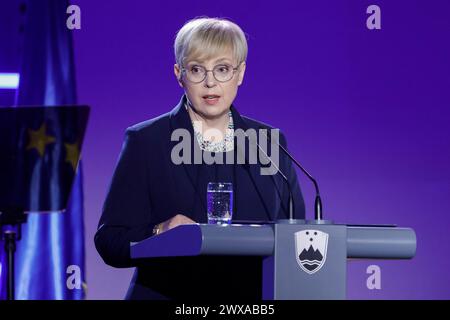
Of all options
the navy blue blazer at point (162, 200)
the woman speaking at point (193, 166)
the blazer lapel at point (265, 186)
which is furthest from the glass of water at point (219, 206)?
the blazer lapel at point (265, 186)

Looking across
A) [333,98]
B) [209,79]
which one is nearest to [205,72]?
[209,79]

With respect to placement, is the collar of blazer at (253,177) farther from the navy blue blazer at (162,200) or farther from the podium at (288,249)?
the podium at (288,249)

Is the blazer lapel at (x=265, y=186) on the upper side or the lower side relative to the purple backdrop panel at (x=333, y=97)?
lower

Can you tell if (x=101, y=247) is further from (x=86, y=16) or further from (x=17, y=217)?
(x=86, y=16)

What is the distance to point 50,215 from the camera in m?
4.11

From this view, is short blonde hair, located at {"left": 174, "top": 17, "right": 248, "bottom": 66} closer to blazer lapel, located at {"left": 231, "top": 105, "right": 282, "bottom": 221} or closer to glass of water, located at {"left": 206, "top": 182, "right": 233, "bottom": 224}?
blazer lapel, located at {"left": 231, "top": 105, "right": 282, "bottom": 221}

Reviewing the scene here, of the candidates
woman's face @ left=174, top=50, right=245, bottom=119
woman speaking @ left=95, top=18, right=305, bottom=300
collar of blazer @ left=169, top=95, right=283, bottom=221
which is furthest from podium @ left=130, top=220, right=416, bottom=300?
woman's face @ left=174, top=50, right=245, bottom=119

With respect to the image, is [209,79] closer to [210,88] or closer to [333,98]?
[210,88]

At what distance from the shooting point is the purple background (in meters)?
4.09

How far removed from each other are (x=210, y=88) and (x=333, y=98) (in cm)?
156

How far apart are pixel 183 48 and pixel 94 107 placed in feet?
4.86

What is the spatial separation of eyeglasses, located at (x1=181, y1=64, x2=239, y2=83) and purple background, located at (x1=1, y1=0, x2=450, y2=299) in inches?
51.6

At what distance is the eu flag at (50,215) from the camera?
4051mm

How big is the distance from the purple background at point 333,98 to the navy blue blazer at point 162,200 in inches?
51.7
